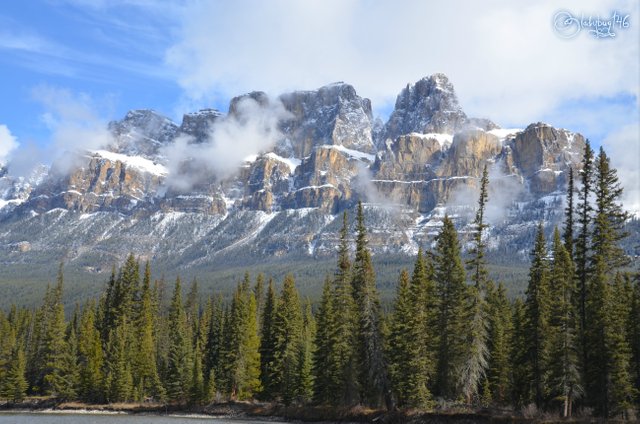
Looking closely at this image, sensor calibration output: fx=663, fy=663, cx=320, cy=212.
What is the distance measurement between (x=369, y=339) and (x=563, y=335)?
17.5m

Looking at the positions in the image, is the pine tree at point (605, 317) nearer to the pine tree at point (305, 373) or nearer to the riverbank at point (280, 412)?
the riverbank at point (280, 412)

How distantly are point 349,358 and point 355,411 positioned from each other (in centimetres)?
472

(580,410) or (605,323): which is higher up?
(605,323)

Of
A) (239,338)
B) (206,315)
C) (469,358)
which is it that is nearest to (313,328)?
(239,338)

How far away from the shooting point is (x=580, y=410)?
47250 mm

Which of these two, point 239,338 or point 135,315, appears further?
point 135,315

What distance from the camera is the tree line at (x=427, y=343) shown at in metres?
47.4

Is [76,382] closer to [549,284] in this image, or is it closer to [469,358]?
[469,358]

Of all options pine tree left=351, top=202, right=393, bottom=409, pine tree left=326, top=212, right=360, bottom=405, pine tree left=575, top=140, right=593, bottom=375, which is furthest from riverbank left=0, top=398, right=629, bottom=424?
pine tree left=575, top=140, right=593, bottom=375

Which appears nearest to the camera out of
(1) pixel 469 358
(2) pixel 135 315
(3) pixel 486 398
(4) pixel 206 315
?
(1) pixel 469 358

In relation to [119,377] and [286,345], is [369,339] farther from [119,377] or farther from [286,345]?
[119,377]

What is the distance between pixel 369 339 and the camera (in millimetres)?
58531

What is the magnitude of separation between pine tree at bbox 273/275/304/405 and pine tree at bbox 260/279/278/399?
0.63m

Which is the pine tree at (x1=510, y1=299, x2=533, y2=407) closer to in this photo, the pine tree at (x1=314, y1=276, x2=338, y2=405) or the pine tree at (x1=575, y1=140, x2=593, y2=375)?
the pine tree at (x1=575, y1=140, x2=593, y2=375)
